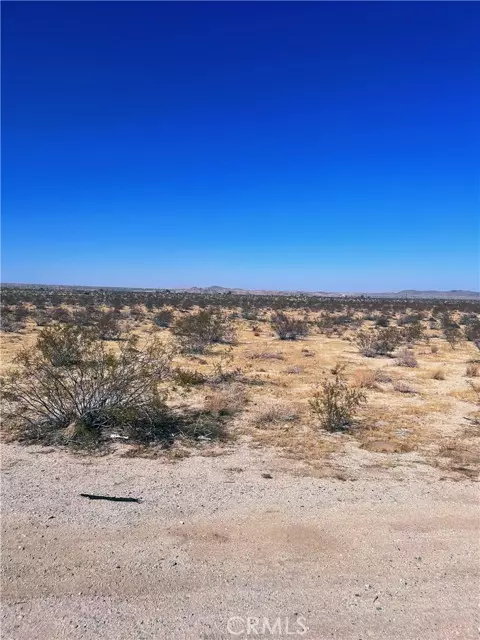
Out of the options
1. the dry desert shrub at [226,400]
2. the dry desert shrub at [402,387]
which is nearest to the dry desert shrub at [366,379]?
the dry desert shrub at [402,387]

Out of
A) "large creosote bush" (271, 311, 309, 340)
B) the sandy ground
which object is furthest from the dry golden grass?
"large creosote bush" (271, 311, 309, 340)

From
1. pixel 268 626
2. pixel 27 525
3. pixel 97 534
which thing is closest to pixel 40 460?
pixel 27 525

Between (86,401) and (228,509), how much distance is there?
4.03m

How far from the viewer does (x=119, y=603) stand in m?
3.75

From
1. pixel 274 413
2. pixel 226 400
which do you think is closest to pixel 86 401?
pixel 226 400

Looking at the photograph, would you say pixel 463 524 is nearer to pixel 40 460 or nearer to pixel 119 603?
pixel 119 603

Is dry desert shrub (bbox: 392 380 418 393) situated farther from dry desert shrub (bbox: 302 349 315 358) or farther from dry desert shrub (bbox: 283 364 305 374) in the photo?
dry desert shrub (bbox: 302 349 315 358)

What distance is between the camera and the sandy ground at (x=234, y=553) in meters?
3.58

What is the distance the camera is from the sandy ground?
358 centimetres

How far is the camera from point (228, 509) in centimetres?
546

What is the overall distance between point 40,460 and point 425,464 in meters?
5.79

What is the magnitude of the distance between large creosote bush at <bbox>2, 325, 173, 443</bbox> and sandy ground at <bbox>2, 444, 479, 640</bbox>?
4.12 ft

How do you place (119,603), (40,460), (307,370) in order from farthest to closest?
(307,370) → (40,460) → (119,603)

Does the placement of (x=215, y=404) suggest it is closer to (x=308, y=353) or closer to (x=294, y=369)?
(x=294, y=369)
